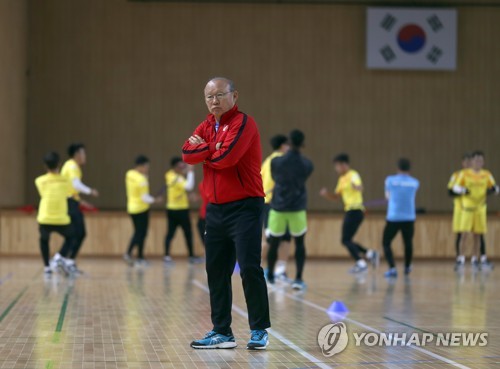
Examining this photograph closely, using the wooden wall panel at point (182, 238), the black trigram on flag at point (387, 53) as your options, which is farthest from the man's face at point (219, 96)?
the black trigram on flag at point (387, 53)

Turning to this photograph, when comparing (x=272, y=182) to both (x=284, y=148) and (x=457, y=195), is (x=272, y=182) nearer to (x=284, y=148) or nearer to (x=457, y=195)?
(x=284, y=148)

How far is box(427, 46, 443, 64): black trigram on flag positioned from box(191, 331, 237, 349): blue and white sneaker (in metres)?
19.0

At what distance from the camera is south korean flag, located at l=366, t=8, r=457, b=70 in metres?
24.7

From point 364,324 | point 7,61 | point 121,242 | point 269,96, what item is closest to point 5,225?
point 121,242

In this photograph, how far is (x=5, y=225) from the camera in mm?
19844

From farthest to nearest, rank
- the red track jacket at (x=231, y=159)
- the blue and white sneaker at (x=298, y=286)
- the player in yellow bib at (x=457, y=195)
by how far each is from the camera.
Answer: the player in yellow bib at (x=457, y=195) < the blue and white sneaker at (x=298, y=286) < the red track jacket at (x=231, y=159)

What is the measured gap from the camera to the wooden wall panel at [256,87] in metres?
24.3

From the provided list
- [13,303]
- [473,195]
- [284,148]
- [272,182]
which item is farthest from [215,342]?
[473,195]

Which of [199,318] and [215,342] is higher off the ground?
[215,342]

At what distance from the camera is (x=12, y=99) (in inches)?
873

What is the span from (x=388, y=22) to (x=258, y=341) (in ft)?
61.8

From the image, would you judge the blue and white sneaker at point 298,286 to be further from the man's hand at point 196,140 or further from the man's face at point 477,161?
the man's face at point 477,161

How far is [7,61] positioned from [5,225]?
3.79 m

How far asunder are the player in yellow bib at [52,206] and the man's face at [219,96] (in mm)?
7628
